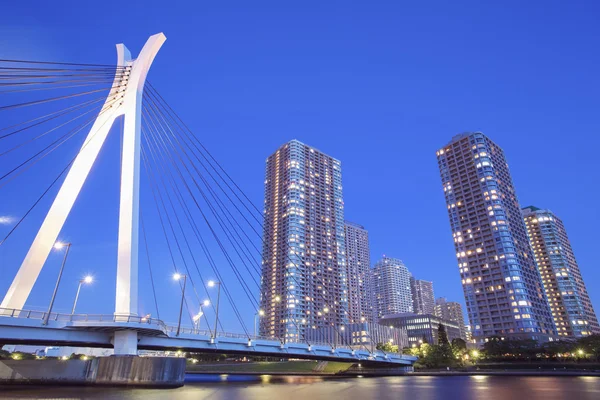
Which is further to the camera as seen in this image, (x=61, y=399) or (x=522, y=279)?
(x=522, y=279)

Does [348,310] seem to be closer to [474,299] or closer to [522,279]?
[474,299]

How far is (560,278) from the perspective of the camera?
6668 inches

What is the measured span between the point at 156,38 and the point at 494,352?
96.9 m

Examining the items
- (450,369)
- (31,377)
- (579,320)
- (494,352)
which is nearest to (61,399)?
(31,377)

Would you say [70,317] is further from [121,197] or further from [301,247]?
[301,247]

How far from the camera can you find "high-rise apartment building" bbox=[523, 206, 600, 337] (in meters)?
159

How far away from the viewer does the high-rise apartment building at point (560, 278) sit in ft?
522

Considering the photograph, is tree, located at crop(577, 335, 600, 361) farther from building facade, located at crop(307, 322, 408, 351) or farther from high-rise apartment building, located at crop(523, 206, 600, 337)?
high-rise apartment building, located at crop(523, 206, 600, 337)

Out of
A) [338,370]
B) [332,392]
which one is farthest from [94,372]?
[338,370]

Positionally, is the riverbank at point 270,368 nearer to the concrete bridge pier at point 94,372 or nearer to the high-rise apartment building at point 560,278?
the concrete bridge pier at point 94,372

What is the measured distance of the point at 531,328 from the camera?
109188 millimetres

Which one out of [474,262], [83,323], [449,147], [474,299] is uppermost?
[449,147]

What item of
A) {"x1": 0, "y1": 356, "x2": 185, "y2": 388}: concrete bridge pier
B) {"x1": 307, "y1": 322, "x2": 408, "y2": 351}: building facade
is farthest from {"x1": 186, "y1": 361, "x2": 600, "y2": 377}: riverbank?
{"x1": 0, "y1": 356, "x2": 185, "y2": 388}: concrete bridge pier

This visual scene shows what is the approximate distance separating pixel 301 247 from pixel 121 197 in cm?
12270
